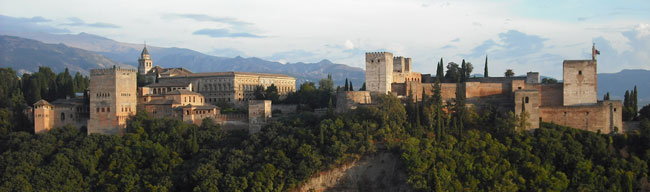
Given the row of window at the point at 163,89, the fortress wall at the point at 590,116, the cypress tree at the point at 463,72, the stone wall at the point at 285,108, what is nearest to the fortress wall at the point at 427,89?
the cypress tree at the point at 463,72

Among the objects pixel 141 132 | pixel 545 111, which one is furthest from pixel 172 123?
pixel 545 111

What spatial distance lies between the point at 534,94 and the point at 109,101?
3050cm

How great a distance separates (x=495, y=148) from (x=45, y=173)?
2947 cm

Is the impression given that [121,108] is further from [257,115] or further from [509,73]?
[509,73]

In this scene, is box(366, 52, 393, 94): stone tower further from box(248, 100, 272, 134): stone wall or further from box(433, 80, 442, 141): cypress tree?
box(248, 100, 272, 134): stone wall

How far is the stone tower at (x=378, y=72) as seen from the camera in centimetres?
4791

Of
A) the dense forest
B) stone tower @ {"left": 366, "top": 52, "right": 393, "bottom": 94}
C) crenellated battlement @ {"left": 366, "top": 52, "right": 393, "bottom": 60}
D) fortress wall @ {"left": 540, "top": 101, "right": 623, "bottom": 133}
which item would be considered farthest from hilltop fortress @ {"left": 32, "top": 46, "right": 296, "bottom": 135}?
fortress wall @ {"left": 540, "top": 101, "right": 623, "bottom": 133}

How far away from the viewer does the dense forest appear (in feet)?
124

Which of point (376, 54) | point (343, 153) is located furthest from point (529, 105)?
point (343, 153)

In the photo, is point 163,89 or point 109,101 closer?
point 109,101

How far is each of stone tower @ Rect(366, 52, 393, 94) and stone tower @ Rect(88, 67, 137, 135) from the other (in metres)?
18.4

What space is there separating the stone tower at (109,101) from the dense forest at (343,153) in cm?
136

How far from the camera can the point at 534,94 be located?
1630 inches

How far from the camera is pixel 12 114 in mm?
49938
